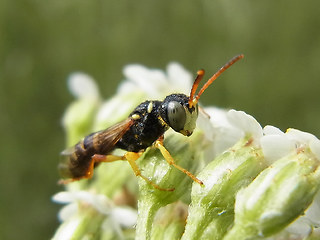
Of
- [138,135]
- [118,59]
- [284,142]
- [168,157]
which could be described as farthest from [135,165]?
[118,59]

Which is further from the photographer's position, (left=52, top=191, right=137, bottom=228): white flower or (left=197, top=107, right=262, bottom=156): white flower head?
(left=52, top=191, right=137, bottom=228): white flower

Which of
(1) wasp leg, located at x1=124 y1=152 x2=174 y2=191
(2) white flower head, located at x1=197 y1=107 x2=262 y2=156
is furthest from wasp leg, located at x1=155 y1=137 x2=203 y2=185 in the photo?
(2) white flower head, located at x1=197 y1=107 x2=262 y2=156

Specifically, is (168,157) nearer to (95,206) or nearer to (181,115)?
(181,115)

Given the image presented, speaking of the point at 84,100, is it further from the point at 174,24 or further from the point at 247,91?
the point at 174,24

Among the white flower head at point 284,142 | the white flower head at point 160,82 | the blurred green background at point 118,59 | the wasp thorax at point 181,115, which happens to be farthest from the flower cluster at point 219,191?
the blurred green background at point 118,59

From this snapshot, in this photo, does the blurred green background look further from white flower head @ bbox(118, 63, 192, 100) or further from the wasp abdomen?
white flower head @ bbox(118, 63, 192, 100)

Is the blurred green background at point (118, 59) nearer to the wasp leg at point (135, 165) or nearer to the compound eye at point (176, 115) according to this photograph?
the wasp leg at point (135, 165)
